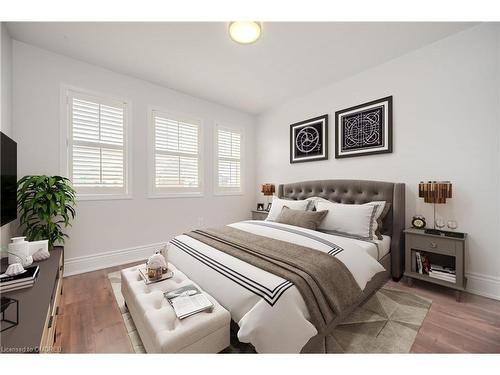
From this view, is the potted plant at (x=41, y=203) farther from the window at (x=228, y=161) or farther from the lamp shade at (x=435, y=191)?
the lamp shade at (x=435, y=191)

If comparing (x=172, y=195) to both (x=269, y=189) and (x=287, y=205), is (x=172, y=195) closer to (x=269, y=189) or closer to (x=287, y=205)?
(x=269, y=189)

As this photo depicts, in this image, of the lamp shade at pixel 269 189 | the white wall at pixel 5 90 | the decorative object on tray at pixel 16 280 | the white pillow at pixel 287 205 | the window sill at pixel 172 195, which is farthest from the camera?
the lamp shade at pixel 269 189

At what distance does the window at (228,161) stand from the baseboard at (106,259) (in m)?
1.57

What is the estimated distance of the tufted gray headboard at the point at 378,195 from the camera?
2422 millimetres

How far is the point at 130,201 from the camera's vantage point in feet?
10.2

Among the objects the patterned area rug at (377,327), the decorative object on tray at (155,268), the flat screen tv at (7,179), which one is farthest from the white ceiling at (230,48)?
the patterned area rug at (377,327)

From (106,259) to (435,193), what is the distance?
4038 mm

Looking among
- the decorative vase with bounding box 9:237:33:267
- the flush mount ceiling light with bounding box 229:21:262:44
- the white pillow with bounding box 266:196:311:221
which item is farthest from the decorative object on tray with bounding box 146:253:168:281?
the flush mount ceiling light with bounding box 229:21:262:44

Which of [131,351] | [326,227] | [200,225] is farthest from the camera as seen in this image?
[200,225]

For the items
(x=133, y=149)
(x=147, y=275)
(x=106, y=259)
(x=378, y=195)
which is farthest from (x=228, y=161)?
(x=147, y=275)

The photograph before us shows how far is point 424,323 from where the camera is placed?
5.49ft

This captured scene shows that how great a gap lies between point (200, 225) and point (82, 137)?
2.14 meters

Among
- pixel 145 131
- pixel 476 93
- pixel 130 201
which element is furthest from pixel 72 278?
pixel 476 93

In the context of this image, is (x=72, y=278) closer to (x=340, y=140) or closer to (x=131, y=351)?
(x=131, y=351)
